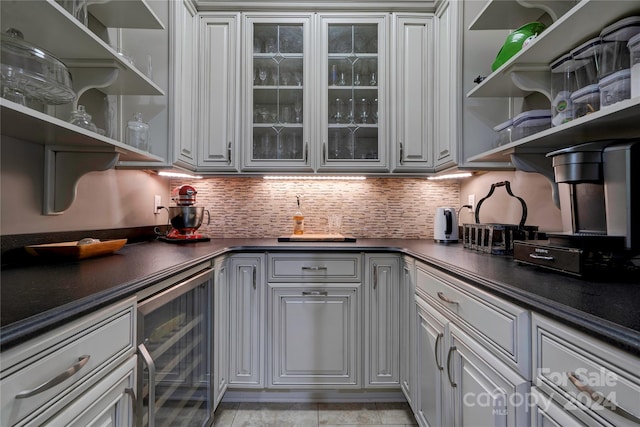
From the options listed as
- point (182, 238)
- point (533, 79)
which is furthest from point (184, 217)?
point (533, 79)

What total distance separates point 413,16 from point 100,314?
2.44 metres

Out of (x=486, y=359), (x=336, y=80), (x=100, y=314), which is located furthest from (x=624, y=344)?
(x=336, y=80)

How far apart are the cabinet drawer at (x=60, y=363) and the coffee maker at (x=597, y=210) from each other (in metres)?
1.24

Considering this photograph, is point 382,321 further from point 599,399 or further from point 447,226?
point 599,399

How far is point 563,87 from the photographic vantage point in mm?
1283

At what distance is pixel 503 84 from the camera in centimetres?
159

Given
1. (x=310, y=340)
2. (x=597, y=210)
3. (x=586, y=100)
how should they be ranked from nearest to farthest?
(x=597, y=210), (x=586, y=100), (x=310, y=340)

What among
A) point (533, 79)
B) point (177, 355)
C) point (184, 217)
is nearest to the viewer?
point (177, 355)

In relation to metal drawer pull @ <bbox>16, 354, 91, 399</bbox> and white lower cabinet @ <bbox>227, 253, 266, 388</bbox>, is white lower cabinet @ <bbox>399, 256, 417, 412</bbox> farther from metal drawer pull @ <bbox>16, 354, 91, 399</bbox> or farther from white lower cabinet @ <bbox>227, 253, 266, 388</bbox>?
metal drawer pull @ <bbox>16, 354, 91, 399</bbox>

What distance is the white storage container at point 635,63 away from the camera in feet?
2.80

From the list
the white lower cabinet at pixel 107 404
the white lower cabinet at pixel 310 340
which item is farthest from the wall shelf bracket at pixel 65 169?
the white lower cabinet at pixel 310 340

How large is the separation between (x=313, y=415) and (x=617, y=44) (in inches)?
82.2

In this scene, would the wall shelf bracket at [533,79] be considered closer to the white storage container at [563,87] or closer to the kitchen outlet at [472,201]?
the white storage container at [563,87]

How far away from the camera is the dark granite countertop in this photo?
1.87 feet
